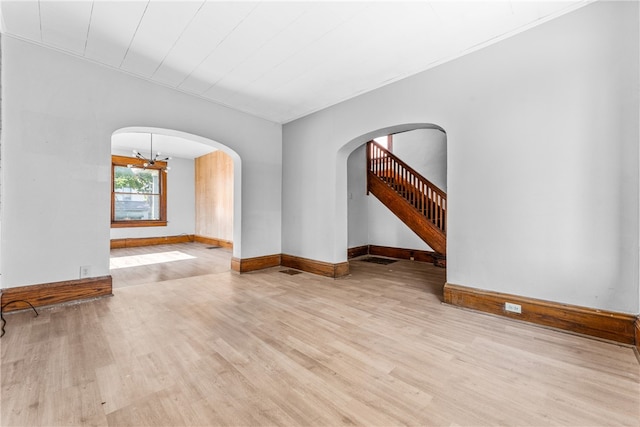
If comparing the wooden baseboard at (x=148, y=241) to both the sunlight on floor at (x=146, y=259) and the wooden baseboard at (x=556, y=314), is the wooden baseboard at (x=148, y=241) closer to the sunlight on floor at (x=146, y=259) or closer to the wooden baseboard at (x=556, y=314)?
the sunlight on floor at (x=146, y=259)

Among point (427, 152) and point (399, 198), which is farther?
point (427, 152)

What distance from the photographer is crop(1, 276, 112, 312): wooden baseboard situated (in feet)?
8.83

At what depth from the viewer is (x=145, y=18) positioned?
8.06 feet

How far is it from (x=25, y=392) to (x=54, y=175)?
242cm

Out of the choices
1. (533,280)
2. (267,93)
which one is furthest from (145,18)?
(533,280)

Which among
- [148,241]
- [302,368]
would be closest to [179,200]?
[148,241]

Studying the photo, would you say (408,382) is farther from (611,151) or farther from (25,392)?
(611,151)

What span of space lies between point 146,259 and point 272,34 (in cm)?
552

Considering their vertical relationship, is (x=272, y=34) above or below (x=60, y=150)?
above

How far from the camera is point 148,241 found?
817cm

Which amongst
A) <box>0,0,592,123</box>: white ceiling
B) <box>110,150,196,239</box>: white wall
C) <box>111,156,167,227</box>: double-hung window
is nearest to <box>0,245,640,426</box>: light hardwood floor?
<box>0,0,592,123</box>: white ceiling

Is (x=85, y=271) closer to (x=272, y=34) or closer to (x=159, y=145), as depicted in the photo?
(x=272, y=34)

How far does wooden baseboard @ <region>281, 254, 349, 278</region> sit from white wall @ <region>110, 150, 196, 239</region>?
5752mm

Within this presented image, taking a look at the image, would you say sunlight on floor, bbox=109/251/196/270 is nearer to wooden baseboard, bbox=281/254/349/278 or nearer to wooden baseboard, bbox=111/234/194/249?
wooden baseboard, bbox=111/234/194/249
